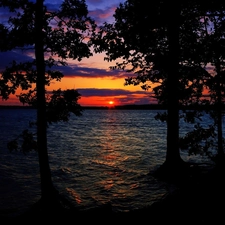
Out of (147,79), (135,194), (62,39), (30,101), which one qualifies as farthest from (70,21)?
(135,194)

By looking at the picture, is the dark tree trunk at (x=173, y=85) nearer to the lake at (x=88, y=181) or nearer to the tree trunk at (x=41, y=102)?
the lake at (x=88, y=181)

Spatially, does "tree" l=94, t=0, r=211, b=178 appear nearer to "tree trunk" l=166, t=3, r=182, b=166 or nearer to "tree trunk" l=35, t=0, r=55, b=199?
"tree trunk" l=166, t=3, r=182, b=166

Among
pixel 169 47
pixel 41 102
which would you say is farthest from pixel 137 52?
pixel 41 102

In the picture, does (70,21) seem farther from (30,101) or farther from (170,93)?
(170,93)

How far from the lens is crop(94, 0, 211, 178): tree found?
16672 millimetres

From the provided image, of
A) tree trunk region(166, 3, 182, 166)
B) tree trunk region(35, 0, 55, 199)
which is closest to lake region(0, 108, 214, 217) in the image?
tree trunk region(166, 3, 182, 166)

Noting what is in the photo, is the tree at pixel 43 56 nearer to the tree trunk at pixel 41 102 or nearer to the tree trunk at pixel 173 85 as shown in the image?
the tree trunk at pixel 41 102

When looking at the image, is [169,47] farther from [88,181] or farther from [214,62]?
[88,181]

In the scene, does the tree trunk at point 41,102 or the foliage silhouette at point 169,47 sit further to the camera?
the foliage silhouette at point 169,47

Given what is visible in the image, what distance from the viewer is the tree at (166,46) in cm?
1667

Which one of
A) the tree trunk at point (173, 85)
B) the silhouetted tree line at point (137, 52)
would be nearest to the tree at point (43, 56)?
the silhouetted tree line at point (137, 52)

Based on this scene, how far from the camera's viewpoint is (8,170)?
85.2ft

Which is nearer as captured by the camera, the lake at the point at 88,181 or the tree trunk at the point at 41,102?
the tree trunk at the point at 41,102

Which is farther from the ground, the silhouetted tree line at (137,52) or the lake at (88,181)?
the silhouetted tree line at (137,52)
